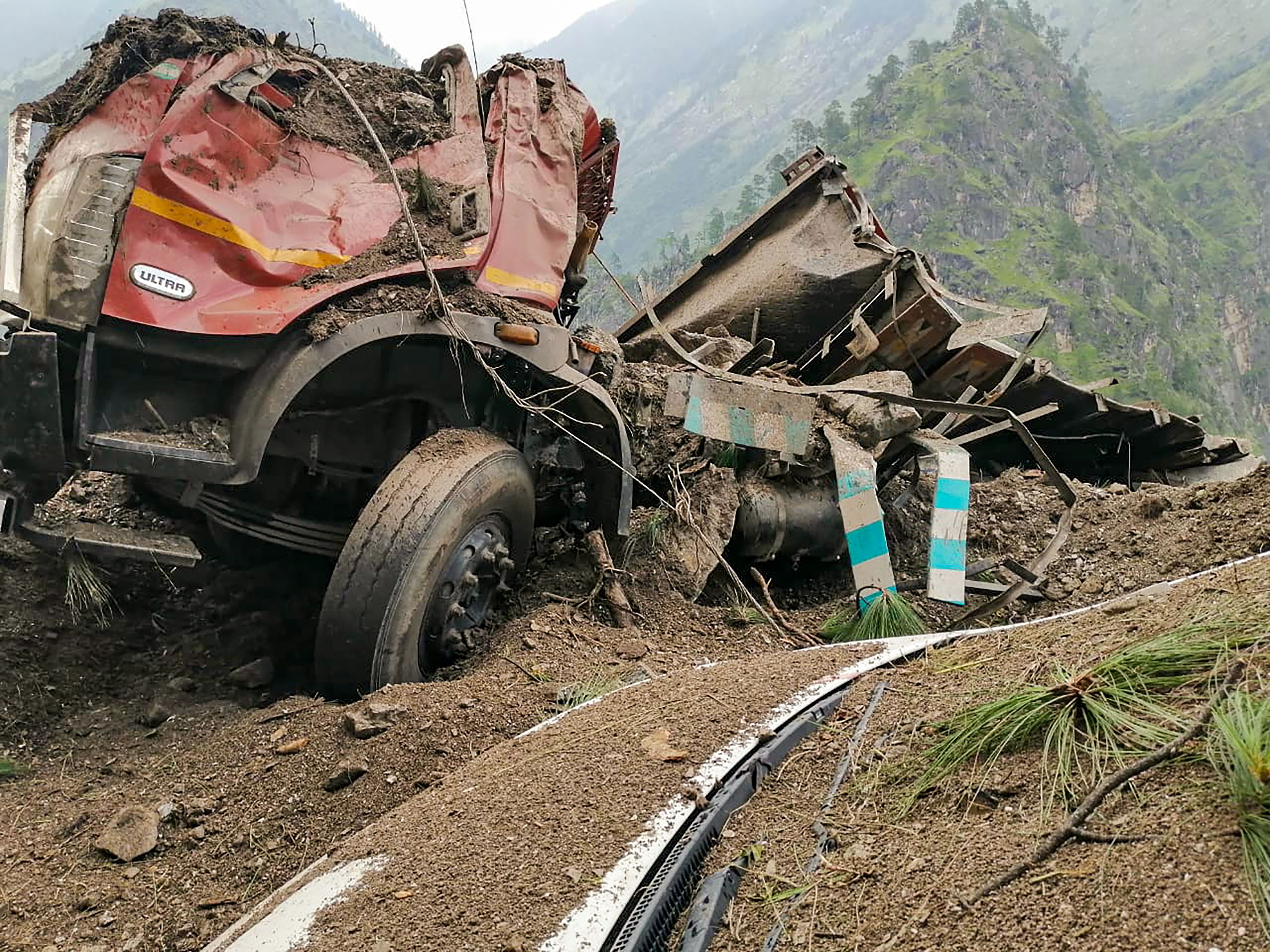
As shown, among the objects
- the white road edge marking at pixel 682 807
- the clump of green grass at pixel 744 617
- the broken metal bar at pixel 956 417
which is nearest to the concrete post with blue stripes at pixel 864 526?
the clump of green grass at pixel 744 617

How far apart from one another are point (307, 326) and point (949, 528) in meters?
3.27

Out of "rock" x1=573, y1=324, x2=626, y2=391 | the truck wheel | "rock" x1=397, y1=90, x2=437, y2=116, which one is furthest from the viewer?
"rock" x1=573, y1=324, x2=626, y2=391

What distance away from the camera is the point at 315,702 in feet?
11.0

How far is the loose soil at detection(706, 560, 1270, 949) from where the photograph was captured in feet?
4.66

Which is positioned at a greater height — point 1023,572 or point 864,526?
point 864,526

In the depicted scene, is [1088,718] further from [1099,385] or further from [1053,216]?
[1053,216]

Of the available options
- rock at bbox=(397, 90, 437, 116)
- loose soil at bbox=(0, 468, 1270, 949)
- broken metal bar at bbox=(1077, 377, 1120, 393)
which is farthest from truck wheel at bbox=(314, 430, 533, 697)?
broken metal bar at bbox=(1077, 377, 1120, 393)

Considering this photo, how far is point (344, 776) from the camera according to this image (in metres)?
2.83

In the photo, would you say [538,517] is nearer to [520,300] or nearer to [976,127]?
[520,300]

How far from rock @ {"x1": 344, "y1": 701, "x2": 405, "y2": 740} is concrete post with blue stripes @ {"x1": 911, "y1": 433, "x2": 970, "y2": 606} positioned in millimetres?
2890

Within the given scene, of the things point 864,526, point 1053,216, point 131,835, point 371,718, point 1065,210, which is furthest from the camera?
point 1065,210

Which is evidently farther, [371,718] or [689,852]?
[371,718]

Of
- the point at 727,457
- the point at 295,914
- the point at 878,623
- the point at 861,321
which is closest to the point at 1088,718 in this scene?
the point at 295,914

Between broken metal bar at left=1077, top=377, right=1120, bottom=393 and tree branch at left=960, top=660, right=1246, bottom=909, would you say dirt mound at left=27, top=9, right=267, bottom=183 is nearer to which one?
tree branch at left=960, top=660, right=1246, bottom=909
